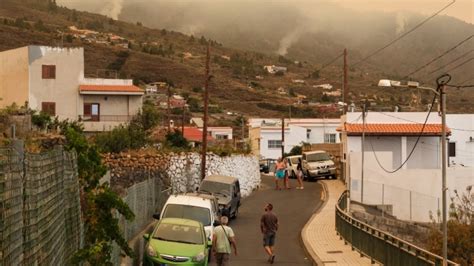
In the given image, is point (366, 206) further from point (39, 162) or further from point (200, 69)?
point (200, 69)

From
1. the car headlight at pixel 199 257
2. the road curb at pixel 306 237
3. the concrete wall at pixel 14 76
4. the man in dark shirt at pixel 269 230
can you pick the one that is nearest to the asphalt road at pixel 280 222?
the road curb at pixel 306 237

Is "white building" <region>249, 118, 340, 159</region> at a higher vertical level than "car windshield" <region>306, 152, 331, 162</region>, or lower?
higher

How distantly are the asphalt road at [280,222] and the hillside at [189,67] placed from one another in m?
53.3

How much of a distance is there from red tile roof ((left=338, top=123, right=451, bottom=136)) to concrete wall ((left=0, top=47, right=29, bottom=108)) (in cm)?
2289

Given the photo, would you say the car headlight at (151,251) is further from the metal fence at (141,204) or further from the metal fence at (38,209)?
the metal fence at (38,209)

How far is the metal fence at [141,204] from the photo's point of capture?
→ 20.8 meters

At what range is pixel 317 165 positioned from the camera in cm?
5656

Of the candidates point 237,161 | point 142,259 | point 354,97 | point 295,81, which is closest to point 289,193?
point 237,161

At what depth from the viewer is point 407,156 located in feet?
168

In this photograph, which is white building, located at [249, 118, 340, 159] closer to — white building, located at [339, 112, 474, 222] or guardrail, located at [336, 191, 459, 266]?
white building, located at [339, 112, 474, 222]

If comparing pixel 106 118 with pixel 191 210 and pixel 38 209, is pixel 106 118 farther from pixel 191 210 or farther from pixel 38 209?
pixel 38 209

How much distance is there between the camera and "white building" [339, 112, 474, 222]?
42906 mm

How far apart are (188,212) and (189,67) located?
118 m

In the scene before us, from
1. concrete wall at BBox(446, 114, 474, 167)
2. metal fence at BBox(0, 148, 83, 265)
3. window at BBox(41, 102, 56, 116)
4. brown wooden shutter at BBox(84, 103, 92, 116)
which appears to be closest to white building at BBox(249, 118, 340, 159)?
concrete wall at BBox(446, 114, 474, 167)
